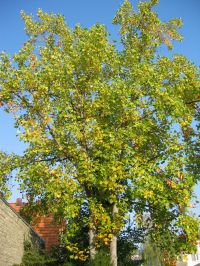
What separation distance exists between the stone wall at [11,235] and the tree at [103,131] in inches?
75.1

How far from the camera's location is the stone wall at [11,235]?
17797 millimetres

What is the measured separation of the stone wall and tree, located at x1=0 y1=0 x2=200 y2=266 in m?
1.91

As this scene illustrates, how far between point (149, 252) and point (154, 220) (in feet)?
67.0

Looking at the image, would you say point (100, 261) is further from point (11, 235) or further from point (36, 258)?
point (36, 258)

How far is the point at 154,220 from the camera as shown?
2148 cm

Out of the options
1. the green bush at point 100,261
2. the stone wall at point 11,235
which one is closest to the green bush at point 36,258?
the stone wall at point 11,235

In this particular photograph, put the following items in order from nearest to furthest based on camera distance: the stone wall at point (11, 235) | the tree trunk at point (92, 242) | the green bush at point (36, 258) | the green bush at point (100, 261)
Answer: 1. the green bush at point (100, 261)
2. the stone wall at point (11, 235)
3. the tree trunk at point (92, 242)
4. the green bush at point (36, 258)

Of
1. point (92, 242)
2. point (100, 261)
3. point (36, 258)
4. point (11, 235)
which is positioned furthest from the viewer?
point (36, 258)

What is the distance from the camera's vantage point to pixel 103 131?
1973cm

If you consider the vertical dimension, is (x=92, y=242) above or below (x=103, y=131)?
below

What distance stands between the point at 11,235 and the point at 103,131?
25.8 ft

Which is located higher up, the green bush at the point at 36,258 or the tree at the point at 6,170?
the tree at the point at 6,170

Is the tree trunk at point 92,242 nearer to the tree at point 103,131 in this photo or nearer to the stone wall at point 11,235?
the tree at point 103,131

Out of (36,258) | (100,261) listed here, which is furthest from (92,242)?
(36,258)
